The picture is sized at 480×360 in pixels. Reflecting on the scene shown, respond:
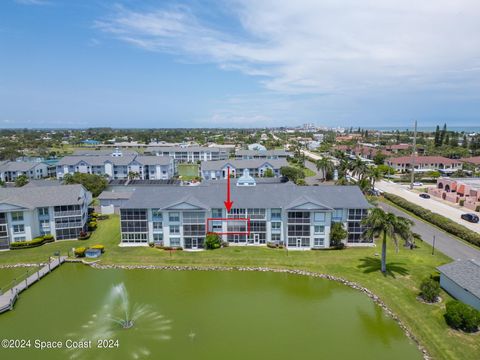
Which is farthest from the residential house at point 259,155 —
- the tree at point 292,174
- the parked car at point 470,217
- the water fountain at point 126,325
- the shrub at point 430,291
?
the shrub at point 430,291

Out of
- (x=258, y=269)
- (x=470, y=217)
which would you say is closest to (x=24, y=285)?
(x=258, y=269)

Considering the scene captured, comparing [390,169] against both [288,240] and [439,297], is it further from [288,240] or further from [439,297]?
[439,297]

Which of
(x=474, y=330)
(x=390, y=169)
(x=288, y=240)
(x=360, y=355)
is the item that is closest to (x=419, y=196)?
(x=390, y=169)

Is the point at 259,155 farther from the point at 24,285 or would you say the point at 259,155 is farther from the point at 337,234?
the point at 24,285

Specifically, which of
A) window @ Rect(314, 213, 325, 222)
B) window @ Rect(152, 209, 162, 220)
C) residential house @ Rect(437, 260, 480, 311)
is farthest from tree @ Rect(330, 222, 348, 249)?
window @ Rect(152, 209, 162, 220)

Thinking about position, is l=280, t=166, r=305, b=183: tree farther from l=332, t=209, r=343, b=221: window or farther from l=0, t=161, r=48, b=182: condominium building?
l=0, t=161, r=48, b=182: condominium building

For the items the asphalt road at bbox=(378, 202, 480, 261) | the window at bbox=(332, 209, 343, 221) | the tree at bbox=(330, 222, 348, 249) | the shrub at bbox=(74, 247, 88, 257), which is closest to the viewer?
the asphalt road at bbox=(378, 202, 480, 261)

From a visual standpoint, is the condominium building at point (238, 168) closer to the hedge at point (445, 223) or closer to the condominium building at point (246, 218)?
the hedge at point (445, 223)
